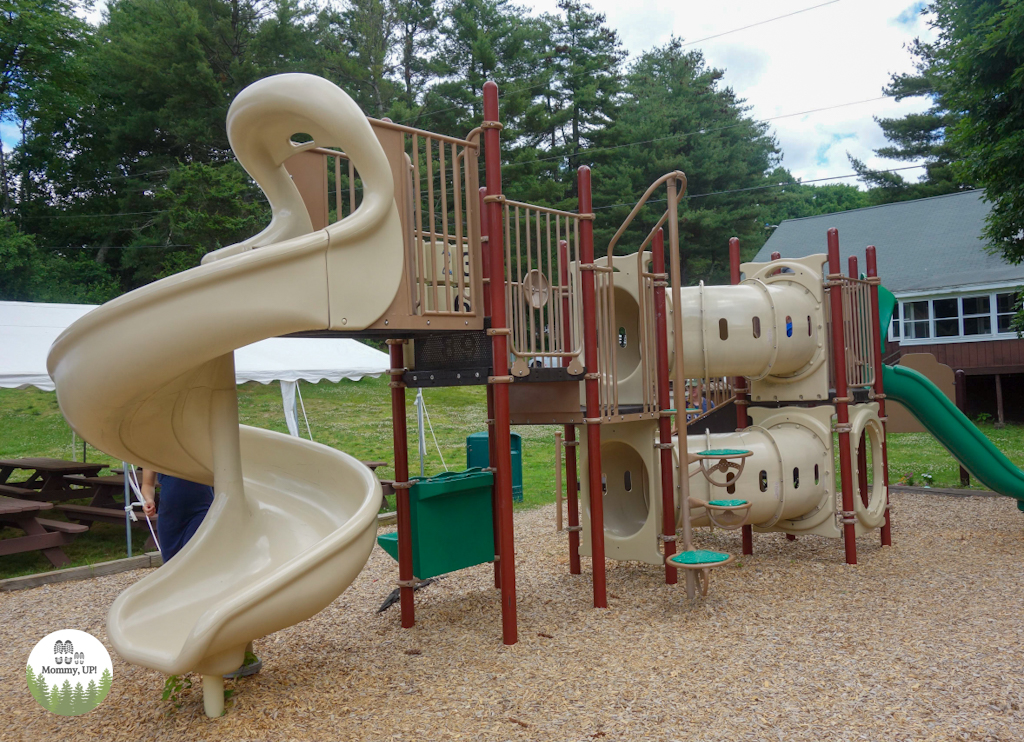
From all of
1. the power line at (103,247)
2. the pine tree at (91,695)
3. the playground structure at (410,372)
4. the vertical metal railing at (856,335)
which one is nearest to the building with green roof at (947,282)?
the vertical metal railing at (856,335)

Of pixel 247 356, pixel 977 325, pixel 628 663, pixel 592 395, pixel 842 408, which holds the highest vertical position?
pixel 977 325

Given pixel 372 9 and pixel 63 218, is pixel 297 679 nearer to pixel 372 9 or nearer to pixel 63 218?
pixel 63 218

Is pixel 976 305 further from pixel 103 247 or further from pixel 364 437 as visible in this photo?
pixel 103 247

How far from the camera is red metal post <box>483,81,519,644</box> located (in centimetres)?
514

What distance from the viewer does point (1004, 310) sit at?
69.4ft

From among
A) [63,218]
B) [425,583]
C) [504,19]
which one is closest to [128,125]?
[63,218]

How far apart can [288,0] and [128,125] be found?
6936 mm

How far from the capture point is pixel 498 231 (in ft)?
17.1

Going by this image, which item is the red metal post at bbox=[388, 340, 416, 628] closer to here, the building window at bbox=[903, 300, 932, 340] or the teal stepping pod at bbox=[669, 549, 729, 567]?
the teal stepping pod at bbox=[669, 549, 729, 567]

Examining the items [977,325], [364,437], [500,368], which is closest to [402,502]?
[500,368]

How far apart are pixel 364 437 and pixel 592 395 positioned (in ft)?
45.9

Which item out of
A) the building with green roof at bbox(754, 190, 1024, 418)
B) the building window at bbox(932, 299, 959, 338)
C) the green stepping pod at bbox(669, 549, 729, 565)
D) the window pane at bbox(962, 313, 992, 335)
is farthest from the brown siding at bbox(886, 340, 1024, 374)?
the green stepping pod at bbox(669, 549, 729, 565)

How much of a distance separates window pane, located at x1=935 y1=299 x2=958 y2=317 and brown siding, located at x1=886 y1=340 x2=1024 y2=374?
115 centimetres

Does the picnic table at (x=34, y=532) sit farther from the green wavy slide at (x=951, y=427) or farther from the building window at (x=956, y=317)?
the building window at (x=956, y=317)
